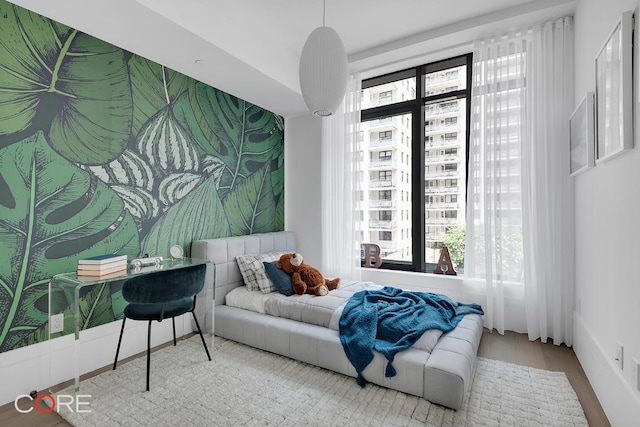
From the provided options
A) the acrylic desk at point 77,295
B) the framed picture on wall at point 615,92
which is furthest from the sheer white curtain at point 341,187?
the framed picture on wall at point 615,92

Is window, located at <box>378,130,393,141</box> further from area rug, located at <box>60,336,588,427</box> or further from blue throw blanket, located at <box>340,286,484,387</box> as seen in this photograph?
area rug, located at <box>60,336,588,427</box>

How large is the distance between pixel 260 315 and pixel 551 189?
2725 millimetres

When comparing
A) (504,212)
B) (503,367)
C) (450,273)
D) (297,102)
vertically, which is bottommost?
(503,367)

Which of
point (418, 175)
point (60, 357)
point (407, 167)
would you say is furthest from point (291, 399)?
point (407, 167)

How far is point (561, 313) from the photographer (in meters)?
2.70

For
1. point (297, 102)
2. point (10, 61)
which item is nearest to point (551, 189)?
point (297, 102)

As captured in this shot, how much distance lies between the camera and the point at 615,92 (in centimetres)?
168

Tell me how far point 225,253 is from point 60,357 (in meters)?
1.40

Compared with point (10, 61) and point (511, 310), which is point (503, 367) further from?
point (10, 61)

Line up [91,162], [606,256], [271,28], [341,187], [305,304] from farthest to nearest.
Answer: [341,187]
[271,28]
[305,304]
[91,162]
[606,256]

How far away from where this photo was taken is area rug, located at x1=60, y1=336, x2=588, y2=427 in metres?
1.74

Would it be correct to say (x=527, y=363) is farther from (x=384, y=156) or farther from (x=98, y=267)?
(x=98, y=267)

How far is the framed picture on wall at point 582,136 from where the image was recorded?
207 centimetres

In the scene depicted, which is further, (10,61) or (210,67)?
(210,67)
